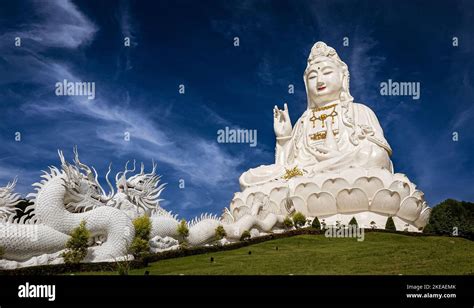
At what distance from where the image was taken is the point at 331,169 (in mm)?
27953

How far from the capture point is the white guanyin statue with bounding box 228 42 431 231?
26.1m

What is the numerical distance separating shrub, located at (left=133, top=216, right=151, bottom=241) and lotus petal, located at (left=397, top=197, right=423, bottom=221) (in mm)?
15661

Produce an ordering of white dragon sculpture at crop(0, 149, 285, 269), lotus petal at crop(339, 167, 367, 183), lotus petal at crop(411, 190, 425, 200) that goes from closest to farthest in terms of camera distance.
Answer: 1. white dragon sculpture at crop(0, 149, 285, 269)
2. lotus petal at crop(339, 167, 367, 183)
3. lotus petal at crop(411, 190, 425, 200)

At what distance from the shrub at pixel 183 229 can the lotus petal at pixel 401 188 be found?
1260cm

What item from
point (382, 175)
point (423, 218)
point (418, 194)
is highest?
point (382, 175)

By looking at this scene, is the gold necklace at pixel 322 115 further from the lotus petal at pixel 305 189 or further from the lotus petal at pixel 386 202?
the lotus petal at pixel 386 202

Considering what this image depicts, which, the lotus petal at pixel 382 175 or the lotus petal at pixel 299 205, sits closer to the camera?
the lotus petal at pixel 382 175

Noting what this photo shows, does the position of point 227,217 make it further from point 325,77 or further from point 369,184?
point 325,77

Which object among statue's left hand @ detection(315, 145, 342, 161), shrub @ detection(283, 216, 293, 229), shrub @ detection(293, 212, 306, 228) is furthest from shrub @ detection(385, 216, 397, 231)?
statue's left hand @ detection(315, 145, 342, 161)

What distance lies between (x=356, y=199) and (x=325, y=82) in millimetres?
8958

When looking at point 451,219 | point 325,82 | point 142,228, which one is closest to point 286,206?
point 325,82

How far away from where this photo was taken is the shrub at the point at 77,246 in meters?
12.9

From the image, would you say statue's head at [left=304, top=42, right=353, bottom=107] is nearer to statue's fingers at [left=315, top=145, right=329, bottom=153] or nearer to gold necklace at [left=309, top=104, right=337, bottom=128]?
gold necklace at [left=309, top=104, right=337, bottom=128]

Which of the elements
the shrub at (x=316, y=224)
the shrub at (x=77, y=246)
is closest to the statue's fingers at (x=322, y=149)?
the shrub at (x=316, y=224)
